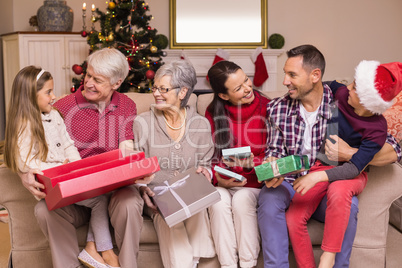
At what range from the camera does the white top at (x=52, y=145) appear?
6.44 ft

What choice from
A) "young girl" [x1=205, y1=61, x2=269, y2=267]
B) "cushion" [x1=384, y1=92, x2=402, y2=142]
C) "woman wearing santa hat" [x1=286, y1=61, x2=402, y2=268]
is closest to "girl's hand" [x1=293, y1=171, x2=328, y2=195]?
"woman wearing santa hat" [x1=286, y1=61, x2=402, y2=268]

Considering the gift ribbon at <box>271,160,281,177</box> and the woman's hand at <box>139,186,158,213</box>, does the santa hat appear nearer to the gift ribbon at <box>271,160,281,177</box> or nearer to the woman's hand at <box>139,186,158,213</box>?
the gift ribbon at <box>271,160,281,177</box>

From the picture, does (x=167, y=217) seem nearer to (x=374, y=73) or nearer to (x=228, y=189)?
(x=228, y=189)

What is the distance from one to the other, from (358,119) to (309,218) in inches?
19.6

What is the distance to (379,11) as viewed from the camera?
5492 mm

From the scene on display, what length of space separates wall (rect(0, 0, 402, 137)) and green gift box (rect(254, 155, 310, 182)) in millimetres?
3731

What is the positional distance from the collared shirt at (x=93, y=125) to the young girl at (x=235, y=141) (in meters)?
0.46

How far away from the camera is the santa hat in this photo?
6.32 ft

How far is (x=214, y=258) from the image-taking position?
2.07 m

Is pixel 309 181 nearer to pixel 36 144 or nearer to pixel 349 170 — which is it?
pixel 349 170

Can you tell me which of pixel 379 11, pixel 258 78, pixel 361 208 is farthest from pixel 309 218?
pixel 379 11

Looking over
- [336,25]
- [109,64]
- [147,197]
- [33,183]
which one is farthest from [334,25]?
[33,183]

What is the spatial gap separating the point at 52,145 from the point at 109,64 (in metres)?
0.51

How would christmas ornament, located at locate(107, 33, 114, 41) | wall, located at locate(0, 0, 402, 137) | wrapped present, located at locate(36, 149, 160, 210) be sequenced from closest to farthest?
wrapped present, located at locate(36, 149, 160, 210) → christmas ornament, located at locate(107, 33, 114, 41) → wall, located at locate(0, 0, 402, 137)
